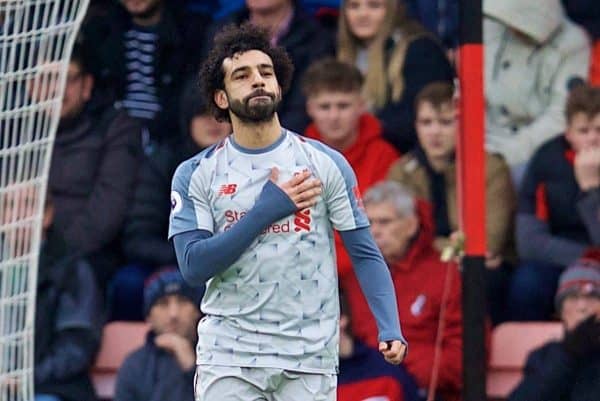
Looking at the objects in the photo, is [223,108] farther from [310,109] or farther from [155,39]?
[155,39]

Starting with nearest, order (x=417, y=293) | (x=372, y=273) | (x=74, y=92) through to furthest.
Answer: (x=372, y=273)
(x=417, y=293)
(x=74, y=92)

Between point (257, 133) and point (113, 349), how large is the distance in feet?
9.41

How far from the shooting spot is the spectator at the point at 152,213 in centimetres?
712

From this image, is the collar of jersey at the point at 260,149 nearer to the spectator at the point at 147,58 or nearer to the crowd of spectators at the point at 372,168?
the crowd of spectators at the point at 372,168

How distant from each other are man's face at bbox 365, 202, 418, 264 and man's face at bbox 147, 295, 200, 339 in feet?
2.69

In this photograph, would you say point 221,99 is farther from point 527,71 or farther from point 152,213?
point 527,71

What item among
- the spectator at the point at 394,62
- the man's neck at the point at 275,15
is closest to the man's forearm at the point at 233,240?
the spectator at the point at 394,62

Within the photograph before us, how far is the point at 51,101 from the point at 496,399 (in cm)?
220

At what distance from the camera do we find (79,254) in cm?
710

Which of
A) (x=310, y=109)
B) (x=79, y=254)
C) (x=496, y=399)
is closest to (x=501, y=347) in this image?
(x=496, y=399)

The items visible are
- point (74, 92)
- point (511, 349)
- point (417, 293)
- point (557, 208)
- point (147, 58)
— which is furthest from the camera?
point (147, 58)

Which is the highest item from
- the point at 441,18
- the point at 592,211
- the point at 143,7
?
the point at 143,7

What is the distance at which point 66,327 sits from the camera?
6.85m

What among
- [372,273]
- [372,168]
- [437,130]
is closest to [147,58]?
[372,168]
